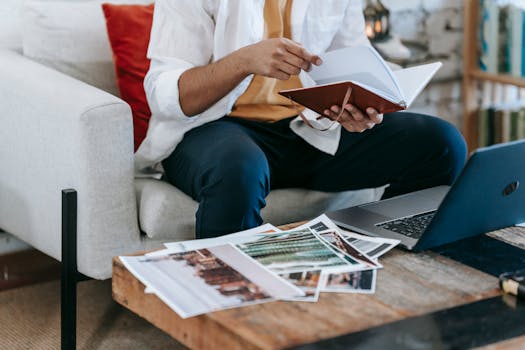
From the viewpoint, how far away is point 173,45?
1873mm

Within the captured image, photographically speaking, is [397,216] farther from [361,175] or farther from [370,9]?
[370,9]

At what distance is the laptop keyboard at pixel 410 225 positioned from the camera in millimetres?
1490

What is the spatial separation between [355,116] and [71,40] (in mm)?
778

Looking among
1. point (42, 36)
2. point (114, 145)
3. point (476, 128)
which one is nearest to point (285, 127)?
point (114, 145)

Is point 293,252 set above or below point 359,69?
below

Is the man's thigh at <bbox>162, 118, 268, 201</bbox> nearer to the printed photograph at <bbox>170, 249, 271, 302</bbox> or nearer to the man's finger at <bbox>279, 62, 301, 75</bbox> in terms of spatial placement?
the man's finger at <bbox>279, 62, 301, 75</bbox>

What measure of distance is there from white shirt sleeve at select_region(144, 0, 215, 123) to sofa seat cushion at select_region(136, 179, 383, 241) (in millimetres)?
177

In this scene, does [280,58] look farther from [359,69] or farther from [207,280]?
[207,280]

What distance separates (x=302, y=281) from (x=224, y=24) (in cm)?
85

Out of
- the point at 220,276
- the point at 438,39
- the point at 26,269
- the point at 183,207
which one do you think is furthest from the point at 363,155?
the point at 438,39

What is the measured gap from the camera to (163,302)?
1179 mm

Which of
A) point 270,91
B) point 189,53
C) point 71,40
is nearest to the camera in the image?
point 189,53

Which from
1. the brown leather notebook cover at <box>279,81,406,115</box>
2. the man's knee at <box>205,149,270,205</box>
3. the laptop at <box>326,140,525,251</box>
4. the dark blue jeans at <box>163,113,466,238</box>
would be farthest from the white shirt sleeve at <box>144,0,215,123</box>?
the laptop at <box>326,140,525,251</box>

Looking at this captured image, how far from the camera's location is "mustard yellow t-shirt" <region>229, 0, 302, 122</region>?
77.8 inches
